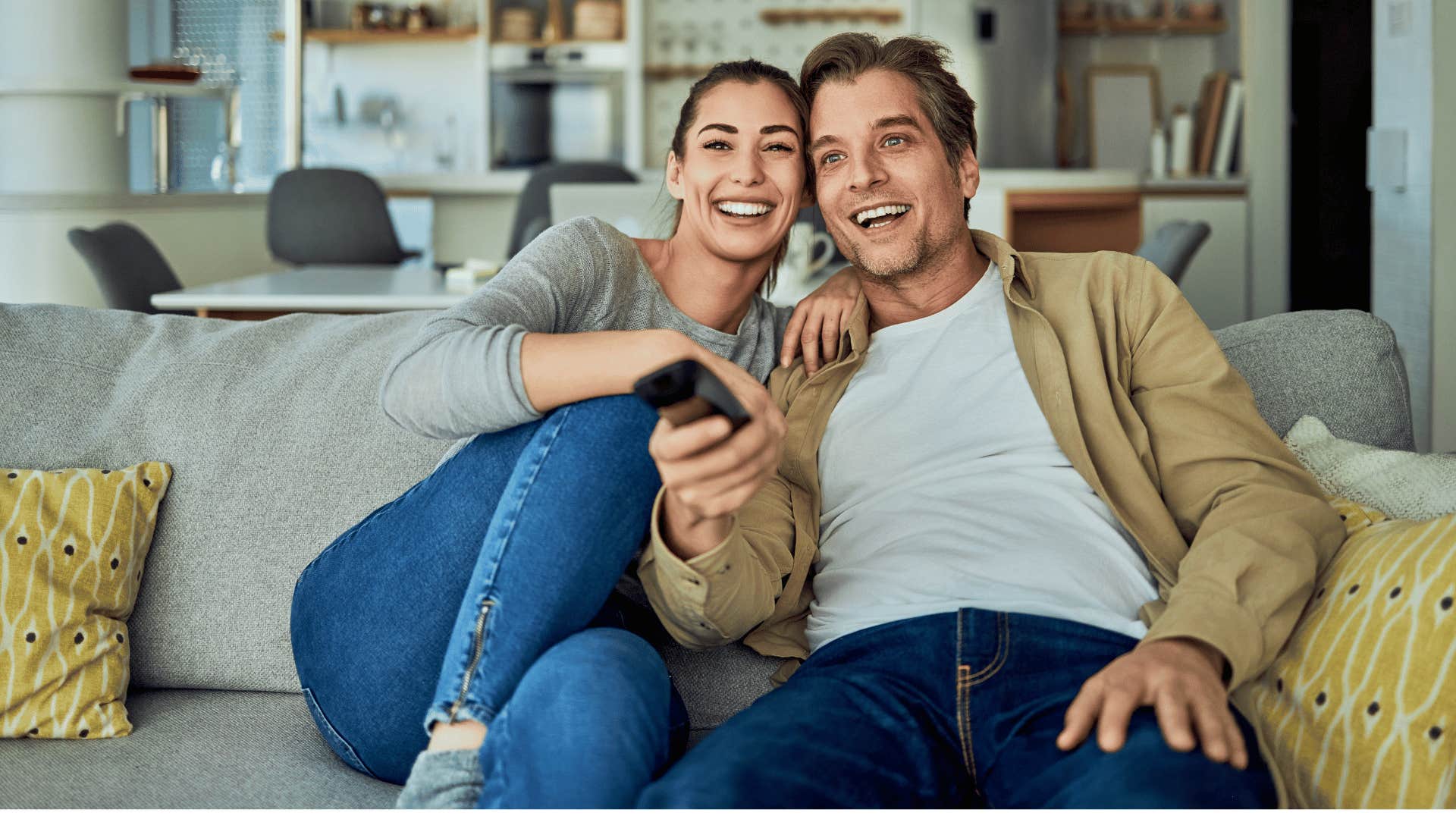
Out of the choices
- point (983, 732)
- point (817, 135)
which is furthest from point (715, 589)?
point (817, 135)

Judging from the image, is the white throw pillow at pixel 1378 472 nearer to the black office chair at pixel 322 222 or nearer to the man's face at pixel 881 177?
the man's face at pixel 881 177

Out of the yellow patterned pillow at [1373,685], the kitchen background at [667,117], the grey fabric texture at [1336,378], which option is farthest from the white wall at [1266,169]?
the yellow patterned pillow at [1373,685]

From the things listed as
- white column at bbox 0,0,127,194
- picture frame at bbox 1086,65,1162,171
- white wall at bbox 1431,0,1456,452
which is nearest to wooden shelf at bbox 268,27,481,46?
white column at bbox 0,0,127,194

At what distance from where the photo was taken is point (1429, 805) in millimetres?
1104

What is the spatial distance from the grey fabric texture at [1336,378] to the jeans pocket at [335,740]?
1.16 m

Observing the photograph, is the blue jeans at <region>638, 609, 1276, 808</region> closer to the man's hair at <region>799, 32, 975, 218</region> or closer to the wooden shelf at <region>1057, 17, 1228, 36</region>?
the man's hair at <region>799, 32, 975, 218</region>

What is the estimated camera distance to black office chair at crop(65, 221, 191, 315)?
3324 millimetres

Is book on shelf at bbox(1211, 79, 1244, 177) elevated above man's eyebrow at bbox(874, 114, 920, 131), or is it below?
above

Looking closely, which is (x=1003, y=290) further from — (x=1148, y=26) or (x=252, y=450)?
(x=1148, y=26)

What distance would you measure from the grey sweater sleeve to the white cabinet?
5159 millimetres

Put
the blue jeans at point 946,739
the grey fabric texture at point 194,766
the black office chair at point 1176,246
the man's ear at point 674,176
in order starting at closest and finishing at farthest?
the blue jeans at point 946,739 < the grey fabric texture at point 194,766 < the man's ear at point 674,176 < the black office chair at point 1176,246

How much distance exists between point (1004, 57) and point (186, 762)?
609 cm

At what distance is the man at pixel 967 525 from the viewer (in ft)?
3.82

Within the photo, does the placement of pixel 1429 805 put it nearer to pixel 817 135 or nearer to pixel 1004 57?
pixel 817 135
